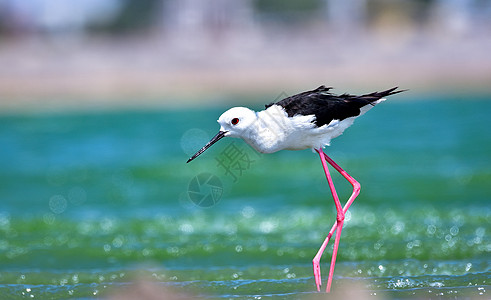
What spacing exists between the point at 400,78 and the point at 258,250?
22.3 m

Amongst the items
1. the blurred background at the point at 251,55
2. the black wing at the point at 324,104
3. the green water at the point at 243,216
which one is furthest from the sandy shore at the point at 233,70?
the black wing at the point at 324,104

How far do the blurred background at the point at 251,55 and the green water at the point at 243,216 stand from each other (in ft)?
30.4

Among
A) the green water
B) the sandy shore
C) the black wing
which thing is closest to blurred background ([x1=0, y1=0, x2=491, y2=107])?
the sandy shore

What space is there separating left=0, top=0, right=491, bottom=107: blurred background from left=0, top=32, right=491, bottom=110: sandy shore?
0.14ft

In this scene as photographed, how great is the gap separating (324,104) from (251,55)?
89.5ft

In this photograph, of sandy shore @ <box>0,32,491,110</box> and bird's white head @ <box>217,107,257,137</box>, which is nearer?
bird's white head @ <box>217,107,257,137</box>

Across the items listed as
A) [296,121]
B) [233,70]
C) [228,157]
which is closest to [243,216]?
[228,157]

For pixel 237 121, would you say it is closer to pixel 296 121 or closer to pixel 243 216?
pixel 296 121

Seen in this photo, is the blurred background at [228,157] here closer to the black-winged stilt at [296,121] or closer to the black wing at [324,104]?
the black-winged stilt at [296,121]

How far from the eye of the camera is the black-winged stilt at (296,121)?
6.05 m

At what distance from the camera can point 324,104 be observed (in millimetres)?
6414

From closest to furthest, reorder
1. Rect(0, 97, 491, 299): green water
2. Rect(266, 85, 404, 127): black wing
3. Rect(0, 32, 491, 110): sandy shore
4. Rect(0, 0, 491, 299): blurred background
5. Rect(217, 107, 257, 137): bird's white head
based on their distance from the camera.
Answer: Rect(217, 107, 257, 137): bird's white head
Rect(266, 85, 404, 127): black wing
Rect(0, 97, 491, 299): green water
Rect(0, 0, 491, 299): blurred background
Rect(0, 32, 491, 110): sandy shore

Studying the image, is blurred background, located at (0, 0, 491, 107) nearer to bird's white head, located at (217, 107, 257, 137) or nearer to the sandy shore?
the sandy shore

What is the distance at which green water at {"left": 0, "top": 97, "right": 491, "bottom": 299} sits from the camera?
293 inches
